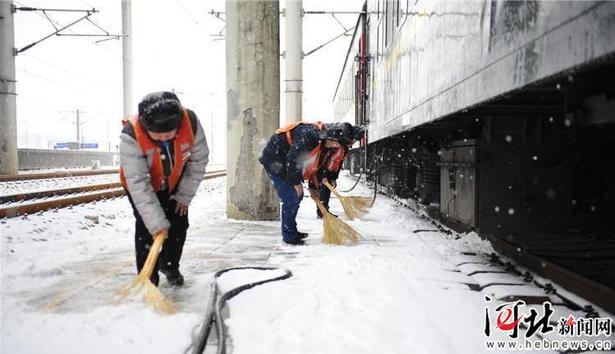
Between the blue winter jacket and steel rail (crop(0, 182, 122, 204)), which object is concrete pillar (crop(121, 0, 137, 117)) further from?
the blue winter jacket

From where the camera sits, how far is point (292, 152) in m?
4.89

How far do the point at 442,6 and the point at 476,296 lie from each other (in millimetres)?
2090

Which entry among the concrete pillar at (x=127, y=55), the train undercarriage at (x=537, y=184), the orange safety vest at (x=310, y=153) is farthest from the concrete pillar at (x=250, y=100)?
the concrete pillar at (x=127, y=55)

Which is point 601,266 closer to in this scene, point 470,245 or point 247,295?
point 470,245

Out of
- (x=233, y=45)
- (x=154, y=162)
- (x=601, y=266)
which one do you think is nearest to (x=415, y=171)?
(x=233, y=45)

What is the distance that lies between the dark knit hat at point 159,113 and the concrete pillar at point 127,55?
16099mm

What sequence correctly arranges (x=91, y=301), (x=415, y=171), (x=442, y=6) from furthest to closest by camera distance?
1. (x=415, y=171)
2. (x=442, y=6)
3. (x=91, y=301)

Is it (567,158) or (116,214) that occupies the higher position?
(567,158)

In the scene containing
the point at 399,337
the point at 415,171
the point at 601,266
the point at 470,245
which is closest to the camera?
the point at 399,337

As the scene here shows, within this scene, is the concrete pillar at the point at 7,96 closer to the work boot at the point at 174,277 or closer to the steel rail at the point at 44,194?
the steel rail at the point at 44,194

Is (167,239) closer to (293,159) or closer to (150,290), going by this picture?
(150,290)

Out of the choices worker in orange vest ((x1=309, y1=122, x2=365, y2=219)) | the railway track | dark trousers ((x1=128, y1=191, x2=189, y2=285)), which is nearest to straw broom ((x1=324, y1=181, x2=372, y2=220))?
worker in orange vest ((x1=309, y1=122, x2=365, y2=219))

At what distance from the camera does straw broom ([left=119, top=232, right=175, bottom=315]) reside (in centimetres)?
283

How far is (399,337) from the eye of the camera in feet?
7.98
